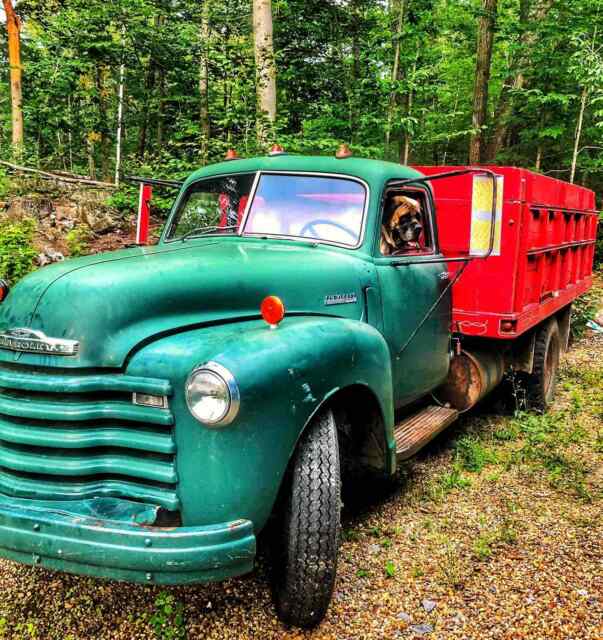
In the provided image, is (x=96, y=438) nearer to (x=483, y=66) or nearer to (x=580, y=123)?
(x=483, y=66)

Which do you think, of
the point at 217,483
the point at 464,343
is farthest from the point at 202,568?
the point at 464,343

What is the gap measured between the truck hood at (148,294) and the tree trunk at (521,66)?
12.0 meters

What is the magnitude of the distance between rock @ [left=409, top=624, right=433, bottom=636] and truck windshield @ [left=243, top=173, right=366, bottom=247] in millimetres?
2009

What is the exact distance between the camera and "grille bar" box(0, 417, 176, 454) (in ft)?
7.09

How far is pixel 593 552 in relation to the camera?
318cm

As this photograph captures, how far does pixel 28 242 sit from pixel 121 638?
6295 millimetres

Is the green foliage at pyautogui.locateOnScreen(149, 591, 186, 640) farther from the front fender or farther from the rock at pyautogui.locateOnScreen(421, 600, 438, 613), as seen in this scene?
the rock at pyautogui.locateOnScreen(421, 600, 438, 613)

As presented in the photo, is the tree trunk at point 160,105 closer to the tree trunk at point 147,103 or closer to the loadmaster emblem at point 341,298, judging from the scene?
the tree trunk at point 147,103

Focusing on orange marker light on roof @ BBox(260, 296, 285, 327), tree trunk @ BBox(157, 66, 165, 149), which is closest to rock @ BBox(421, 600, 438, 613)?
orange marker light on roof @ BBox(260, 296, 285, 327)

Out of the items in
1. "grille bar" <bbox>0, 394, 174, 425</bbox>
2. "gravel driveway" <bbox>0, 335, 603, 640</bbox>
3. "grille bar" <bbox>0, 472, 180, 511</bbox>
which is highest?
"grille bar" <bbox>0, 394, 174, 425</bbox>

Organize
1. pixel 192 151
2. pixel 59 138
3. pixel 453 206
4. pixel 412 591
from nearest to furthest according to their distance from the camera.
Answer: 1. pixel 412 591
2. pixel 453 206
3. pixel 192 151
4. pixel 59 138

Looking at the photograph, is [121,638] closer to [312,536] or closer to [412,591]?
[312,536]

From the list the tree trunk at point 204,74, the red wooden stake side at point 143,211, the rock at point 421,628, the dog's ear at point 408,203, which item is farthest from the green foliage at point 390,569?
the tree trunk at point 204,74

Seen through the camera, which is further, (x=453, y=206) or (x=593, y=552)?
(x=453, y=206)
